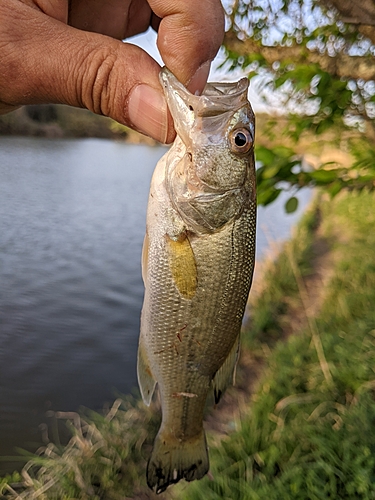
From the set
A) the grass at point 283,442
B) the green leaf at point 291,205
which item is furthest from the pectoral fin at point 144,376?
the grass at point 283,442

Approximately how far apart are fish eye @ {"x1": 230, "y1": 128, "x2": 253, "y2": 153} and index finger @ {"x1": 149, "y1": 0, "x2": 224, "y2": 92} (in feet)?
0.87

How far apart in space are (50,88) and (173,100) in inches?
19.7

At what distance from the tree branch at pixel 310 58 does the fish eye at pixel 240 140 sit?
2196 mm

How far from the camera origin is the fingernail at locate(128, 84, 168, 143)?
5.56 ft

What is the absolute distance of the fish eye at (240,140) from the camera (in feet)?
5.85

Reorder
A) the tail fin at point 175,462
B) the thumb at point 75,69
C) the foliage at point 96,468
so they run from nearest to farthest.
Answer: the thumb at point 75,69 < the tail fin at point 175,462 < the foliage at point 96,468

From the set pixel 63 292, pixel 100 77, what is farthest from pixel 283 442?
pixel 63 292

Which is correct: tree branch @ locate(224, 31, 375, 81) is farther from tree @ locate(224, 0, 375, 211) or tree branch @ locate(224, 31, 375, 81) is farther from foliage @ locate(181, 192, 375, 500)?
foliage @ locate(181, 192, 375, 500)

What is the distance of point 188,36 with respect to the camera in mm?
1729

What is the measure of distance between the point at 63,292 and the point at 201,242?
683 cm

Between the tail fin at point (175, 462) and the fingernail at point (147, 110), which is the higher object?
the fingernail at point (147, 110)

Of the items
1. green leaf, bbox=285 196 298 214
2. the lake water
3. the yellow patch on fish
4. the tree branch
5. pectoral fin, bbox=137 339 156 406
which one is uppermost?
the tree branch

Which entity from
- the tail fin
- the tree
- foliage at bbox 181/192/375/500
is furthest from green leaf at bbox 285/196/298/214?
foliage at bbox 181/192/375/500

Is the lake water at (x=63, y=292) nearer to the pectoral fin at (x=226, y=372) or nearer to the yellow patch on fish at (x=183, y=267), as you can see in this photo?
the pectoral fin at (x=226, y=372)
